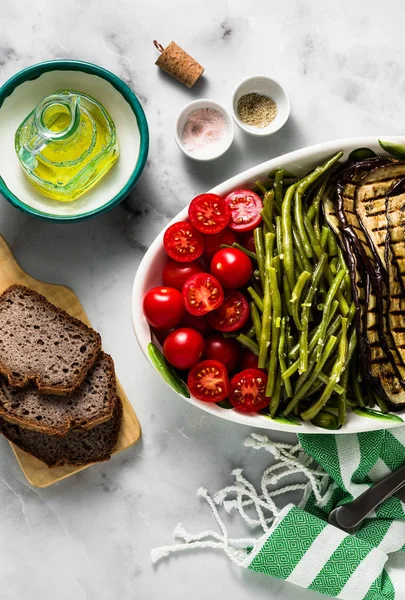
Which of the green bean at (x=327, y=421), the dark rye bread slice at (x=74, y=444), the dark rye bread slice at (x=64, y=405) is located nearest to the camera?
the green bean at (x=327, y=421)

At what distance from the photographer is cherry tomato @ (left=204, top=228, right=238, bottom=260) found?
287cm

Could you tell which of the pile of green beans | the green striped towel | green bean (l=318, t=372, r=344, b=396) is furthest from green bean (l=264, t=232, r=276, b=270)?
the green striped towel

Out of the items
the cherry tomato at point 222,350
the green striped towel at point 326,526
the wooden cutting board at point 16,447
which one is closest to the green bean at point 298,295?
the cherry tomato at point 222,350

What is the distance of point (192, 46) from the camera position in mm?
3209

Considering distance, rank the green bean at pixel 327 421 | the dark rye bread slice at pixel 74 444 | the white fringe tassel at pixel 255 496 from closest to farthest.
Result: 1. the green bean at pixel 327 421
2. the dark rye bread slice at pixel 74 444
3. the white fringe tassel at pixel 255 496

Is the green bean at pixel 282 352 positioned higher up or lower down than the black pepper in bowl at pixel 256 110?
lower down

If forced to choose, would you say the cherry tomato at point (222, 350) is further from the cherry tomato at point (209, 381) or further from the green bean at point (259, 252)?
the green bean at point (259, 252)

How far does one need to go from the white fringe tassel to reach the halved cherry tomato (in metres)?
1.07

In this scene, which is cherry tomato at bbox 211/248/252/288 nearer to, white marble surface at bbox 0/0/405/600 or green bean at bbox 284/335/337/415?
green bean at bbox 284/335/337/415

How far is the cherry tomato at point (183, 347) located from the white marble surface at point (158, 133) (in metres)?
0.47

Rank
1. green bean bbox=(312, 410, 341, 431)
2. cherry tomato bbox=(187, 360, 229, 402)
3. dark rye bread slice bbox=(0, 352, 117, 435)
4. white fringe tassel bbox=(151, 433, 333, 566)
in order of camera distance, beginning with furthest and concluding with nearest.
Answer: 1. white fringe tassel bbox=(151, 433, 333, 566)
2. dark rye bread slice bbox=(0, 352, 117, 435)
3. green bean bbox=(312, 410, 341, 431)
4. cherry tomato bbox=(187, 360, 229, 402)

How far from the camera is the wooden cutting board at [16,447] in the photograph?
3.16 metres

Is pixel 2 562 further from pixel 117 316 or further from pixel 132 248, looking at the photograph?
pixel 132 248

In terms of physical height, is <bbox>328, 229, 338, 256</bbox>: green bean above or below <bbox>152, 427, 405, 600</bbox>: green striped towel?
above
